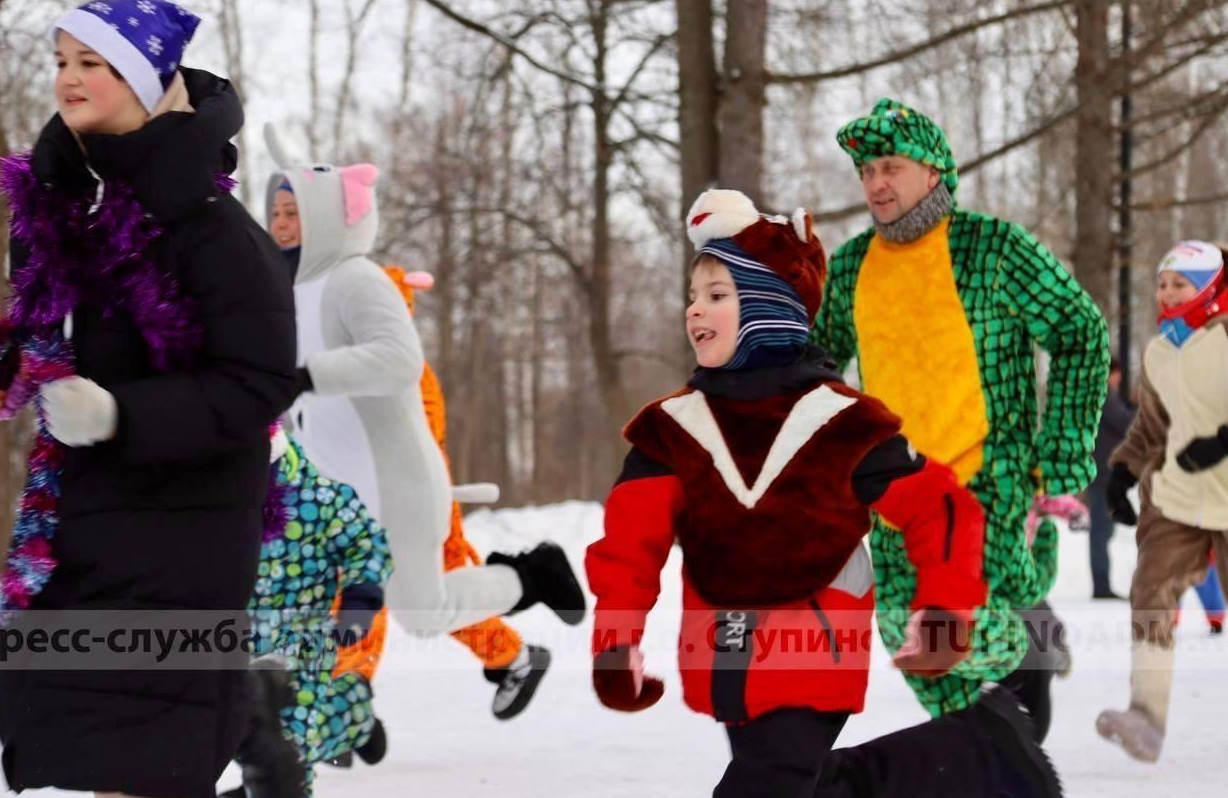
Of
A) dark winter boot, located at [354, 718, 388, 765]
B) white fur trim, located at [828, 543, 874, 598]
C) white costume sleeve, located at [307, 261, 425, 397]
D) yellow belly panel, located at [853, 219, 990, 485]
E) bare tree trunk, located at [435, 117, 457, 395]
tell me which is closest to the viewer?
white fur trim, located at [828, 543, 874, 598]

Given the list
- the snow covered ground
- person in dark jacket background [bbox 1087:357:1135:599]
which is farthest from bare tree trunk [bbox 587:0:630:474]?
the snow covered ground

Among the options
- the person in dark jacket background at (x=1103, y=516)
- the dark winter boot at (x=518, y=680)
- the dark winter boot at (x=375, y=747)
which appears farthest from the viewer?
the person in dark jacket background at (x=1103, y=516)

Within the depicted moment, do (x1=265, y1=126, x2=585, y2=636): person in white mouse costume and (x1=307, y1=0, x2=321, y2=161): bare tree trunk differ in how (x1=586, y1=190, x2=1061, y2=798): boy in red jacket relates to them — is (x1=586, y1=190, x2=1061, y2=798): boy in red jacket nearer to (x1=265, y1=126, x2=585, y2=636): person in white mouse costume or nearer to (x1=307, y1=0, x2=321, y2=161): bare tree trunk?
(x1=265, y1=126, x2=585, y2=636): person in white mouse costume

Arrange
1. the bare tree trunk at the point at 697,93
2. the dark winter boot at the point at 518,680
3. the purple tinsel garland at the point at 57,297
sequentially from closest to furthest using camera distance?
1. the purple tinsel garland at the point at 57,297
2. the dark winter boot at the point at 518,680
3. the bare tree trunk at the point at 697,93

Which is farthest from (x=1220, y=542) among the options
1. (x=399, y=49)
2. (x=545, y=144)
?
(x=399, y=49)

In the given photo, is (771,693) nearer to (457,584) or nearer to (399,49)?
(457,584)

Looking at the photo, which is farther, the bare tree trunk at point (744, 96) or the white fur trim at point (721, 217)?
the bare tree trunk at point (744, 96)

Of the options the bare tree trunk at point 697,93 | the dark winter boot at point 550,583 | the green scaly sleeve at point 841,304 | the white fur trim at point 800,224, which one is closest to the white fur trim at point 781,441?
the white fur trim at point 800,224

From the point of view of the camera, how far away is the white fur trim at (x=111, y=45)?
8.64 feet

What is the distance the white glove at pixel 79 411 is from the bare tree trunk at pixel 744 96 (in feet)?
20.6

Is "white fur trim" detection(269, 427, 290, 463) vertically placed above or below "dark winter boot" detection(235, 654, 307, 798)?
above

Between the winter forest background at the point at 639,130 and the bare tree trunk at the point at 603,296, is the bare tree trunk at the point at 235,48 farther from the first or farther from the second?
the bare tree trunk at the point at 603,296

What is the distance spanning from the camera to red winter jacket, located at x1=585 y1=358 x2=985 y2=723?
3.02m

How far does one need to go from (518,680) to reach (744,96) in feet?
13.5
